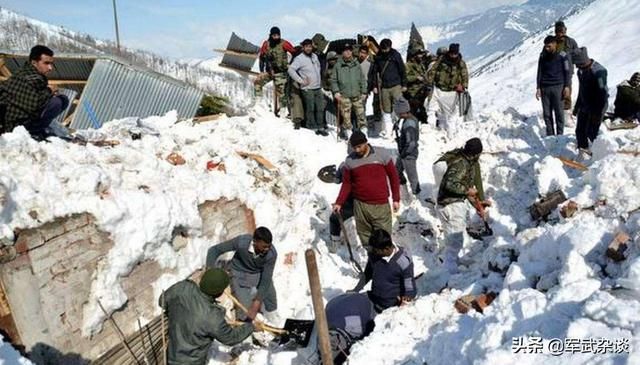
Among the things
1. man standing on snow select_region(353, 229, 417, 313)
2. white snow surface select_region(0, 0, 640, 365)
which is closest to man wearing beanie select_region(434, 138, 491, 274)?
white snow surface select_region(0, 0, 640, 365)

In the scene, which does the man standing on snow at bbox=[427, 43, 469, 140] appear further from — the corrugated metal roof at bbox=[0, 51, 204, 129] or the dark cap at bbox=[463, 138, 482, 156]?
the corrugated metal roof at bbox=[0, 51, 204, 129]

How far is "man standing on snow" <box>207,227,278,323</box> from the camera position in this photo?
580 cm

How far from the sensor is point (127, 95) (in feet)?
30.5

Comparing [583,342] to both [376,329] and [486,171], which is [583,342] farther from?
[486,171]

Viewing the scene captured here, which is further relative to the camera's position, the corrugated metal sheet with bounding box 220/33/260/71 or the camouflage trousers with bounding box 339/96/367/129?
the corrugated metal sheet with bounding box 220/33/260/71

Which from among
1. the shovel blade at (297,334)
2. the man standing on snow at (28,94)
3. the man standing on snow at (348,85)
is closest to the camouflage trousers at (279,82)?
the man standing on snow at (348,85)

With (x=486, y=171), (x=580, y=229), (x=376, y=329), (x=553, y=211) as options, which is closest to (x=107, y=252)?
(x=376, y=329)

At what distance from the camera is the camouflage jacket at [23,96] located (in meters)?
5.24

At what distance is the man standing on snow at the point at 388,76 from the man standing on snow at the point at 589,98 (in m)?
3.04

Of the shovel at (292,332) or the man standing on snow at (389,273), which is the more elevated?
the man standing on snow at (389,273)

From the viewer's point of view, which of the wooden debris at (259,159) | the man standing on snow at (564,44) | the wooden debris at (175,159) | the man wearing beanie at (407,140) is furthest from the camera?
the man standing on snow at (564,44)

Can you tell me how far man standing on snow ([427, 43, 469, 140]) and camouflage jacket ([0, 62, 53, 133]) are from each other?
7.11 meters

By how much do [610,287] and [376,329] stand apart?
6.64 ft

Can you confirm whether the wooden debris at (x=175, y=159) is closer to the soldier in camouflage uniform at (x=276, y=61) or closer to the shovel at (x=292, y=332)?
the shovel at (x=292, y=332)
